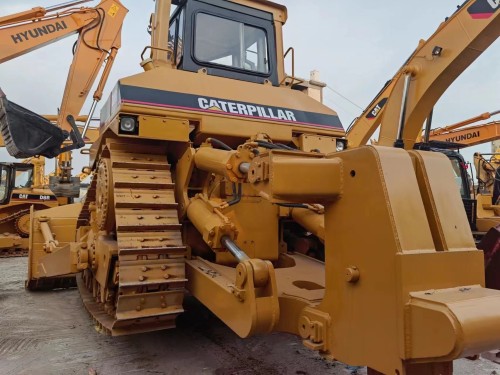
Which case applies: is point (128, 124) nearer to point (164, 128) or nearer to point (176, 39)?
point (164, 128)

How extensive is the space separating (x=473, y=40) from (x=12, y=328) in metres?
5.65

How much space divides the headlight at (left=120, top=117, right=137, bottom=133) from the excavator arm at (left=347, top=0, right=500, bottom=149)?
98.6 inches

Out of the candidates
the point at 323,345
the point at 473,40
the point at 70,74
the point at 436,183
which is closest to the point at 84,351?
the point at 323,345

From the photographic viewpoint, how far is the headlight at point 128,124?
3.60 meters

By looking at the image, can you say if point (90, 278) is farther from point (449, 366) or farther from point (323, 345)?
point (449, 366)

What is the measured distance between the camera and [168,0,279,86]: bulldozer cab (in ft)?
15.0

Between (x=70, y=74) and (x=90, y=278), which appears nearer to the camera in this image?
(x=90, y=278)

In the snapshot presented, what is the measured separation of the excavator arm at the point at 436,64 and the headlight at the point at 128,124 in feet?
8.22

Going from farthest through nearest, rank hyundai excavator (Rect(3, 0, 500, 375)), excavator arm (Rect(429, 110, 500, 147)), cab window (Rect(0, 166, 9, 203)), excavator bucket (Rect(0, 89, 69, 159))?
1. excavator arm (Rect(429, 110, 500, 147))
2. cab window (Rect(0, 166, 9, 203))
3. excavator bucket (Rect(0, 89, 69, 159))
4. hyundai excavator (Rect(3, 0, 500, 375))

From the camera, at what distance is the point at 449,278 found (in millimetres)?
1944

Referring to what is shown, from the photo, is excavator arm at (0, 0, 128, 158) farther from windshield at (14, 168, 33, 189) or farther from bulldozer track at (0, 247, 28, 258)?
windshield at (14, 168, 33, 189)

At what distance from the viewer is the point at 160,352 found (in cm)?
387

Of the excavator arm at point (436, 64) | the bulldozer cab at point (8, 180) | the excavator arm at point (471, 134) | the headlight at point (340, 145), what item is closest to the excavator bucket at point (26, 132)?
the headlight at point (340, 145)

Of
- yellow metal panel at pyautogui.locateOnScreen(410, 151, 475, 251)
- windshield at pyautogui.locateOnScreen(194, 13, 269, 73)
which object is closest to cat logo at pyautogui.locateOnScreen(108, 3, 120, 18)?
windshield at pyautogui.locateOnScreen(194, 13, 269, 73)
